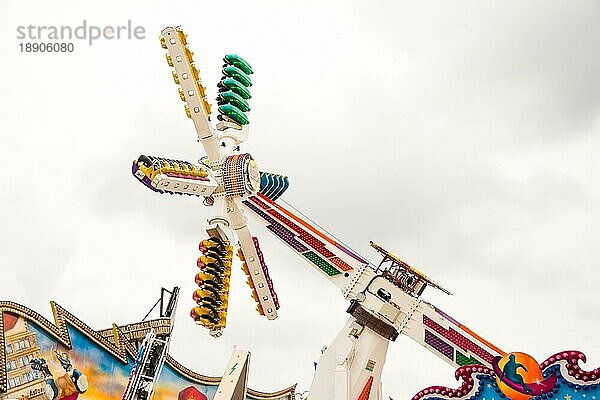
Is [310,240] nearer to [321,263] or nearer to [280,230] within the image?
[321,263]

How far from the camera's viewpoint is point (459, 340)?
1695 centimetres

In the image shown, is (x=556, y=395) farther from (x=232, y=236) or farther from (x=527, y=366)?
(x=232, y=236)

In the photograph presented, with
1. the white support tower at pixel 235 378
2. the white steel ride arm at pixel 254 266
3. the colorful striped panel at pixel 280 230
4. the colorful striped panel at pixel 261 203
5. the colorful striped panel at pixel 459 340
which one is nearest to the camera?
the colorful striped panel at pixel 459 340

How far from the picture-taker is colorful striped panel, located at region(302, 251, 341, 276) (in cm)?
1845

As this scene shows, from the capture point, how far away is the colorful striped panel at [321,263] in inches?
727

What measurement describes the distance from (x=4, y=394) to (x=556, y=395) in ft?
40.7

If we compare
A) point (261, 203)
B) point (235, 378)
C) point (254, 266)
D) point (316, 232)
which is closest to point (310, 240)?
point (316, 232)

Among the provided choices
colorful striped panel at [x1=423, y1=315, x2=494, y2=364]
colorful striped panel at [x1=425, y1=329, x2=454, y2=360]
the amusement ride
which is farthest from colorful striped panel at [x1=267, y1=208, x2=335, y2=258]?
colorful striped panel at [x1=425, y1=329, x2=454, y2=360]

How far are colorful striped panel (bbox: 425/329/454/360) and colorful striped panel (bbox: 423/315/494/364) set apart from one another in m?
0.13

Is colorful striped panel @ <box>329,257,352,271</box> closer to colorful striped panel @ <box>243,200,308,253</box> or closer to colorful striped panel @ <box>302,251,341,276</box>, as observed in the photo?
colorful striped panel @ <box>302,251,341,276</box>

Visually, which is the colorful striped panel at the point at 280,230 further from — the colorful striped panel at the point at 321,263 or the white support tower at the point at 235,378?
the white support tower at the point at 235,378

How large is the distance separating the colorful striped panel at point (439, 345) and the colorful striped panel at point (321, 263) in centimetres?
250

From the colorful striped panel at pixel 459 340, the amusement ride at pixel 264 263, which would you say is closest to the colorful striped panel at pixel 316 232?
the amusement ride at pixel 264 263

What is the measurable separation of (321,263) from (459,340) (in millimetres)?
3562
